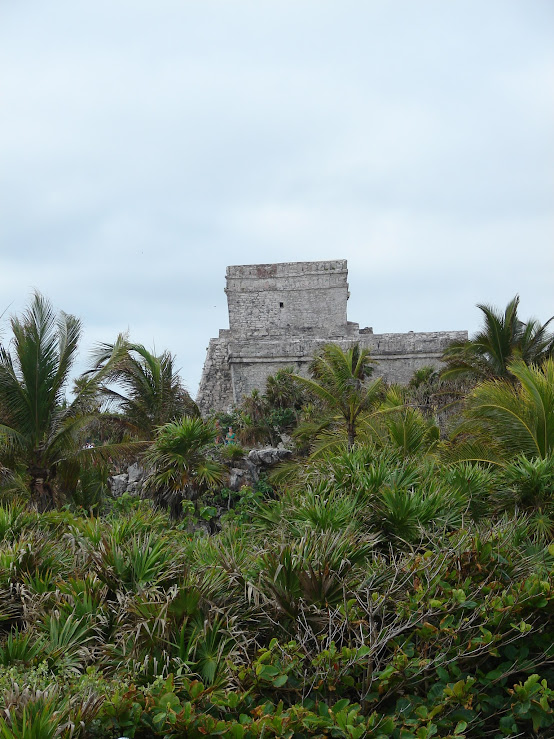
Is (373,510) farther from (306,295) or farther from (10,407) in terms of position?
(306,295)

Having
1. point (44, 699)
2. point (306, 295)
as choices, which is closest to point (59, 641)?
point (44, 699)

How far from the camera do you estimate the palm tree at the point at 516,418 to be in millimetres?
8227

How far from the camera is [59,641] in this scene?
4.70m

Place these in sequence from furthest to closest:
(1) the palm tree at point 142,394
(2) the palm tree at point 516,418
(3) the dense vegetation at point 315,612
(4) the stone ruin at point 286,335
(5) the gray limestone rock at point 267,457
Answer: (4) the stone ruin at point 286,335 → (5) the gray limestone rock at point 267,457 → (1) the palm tree at point 142,394 → (2) the palm tree at point 516,418 → (3) the dense vegetation at point 315,612

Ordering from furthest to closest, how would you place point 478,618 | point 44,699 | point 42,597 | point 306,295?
1. point 306,295
2. point 42,597
3. point 478,618
4. point 44,699

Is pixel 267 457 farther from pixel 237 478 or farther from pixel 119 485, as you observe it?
pixel 119 485

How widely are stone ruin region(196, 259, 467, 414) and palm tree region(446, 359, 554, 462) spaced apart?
1203cm

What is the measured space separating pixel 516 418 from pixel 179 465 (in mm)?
4348

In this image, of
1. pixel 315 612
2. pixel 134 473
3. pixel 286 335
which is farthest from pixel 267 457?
pixel 315 612

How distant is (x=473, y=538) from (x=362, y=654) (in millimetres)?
1446

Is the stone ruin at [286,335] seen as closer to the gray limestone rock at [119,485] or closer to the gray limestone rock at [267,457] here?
the gray limestone rock at [267,457]

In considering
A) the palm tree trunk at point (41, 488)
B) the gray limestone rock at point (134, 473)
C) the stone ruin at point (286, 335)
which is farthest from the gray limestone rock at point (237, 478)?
the stone ruin at point (286, 335)

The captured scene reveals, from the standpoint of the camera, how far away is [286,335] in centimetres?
Result: 2367

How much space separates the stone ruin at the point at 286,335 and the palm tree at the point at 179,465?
10.8 meters
